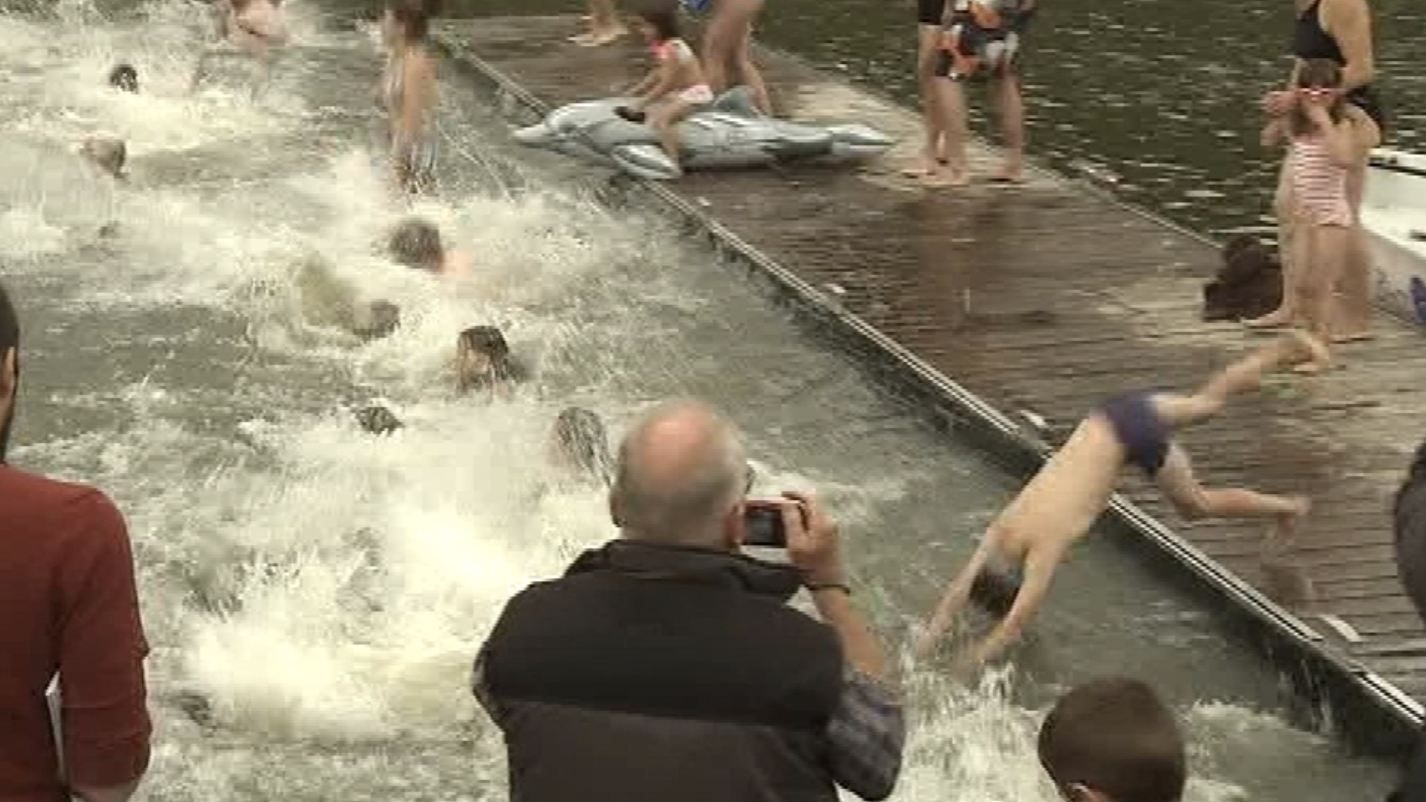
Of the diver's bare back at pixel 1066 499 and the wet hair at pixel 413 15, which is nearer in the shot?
the diver's bare back at pixel 1066 499

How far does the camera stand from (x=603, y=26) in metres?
18.7

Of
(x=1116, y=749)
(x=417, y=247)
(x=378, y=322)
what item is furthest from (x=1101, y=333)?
(x=1116, y=749)

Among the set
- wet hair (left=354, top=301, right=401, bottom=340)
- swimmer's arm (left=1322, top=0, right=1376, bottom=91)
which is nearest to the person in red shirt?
swimmer's arm (left=1322, top=0, right=1376, bottom=91)

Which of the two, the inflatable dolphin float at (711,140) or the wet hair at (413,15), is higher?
the wet hair at (413,15)

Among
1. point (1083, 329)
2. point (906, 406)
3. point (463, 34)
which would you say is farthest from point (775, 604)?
point (463, 34)

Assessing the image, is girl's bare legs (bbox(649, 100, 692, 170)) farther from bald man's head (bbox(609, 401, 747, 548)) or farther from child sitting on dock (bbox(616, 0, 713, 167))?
bald man's head (bbox(609, 401, 747, 548))

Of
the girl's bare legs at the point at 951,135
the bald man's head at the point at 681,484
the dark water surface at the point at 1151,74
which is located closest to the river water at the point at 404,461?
the girl's bare legs at the point at 951,135

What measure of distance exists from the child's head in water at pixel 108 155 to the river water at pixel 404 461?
0.46ft

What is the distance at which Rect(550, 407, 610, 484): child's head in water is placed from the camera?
8.33 metres

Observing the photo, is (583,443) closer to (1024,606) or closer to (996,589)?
(996,589)

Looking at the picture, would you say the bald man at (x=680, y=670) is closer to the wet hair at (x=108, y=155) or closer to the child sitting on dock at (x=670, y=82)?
the child sitting on dock at (x=670, y=82)

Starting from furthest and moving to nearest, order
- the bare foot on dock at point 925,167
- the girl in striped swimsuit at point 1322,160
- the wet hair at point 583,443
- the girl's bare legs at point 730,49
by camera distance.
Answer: the girl's bare legs at point 730,49, the bare foot on dock at point 925,167, the girl in striped swimsuit at point 1322,160, the wet hair at point 583,443

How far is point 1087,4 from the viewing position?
904 inches

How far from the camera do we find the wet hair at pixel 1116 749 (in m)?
3.36
